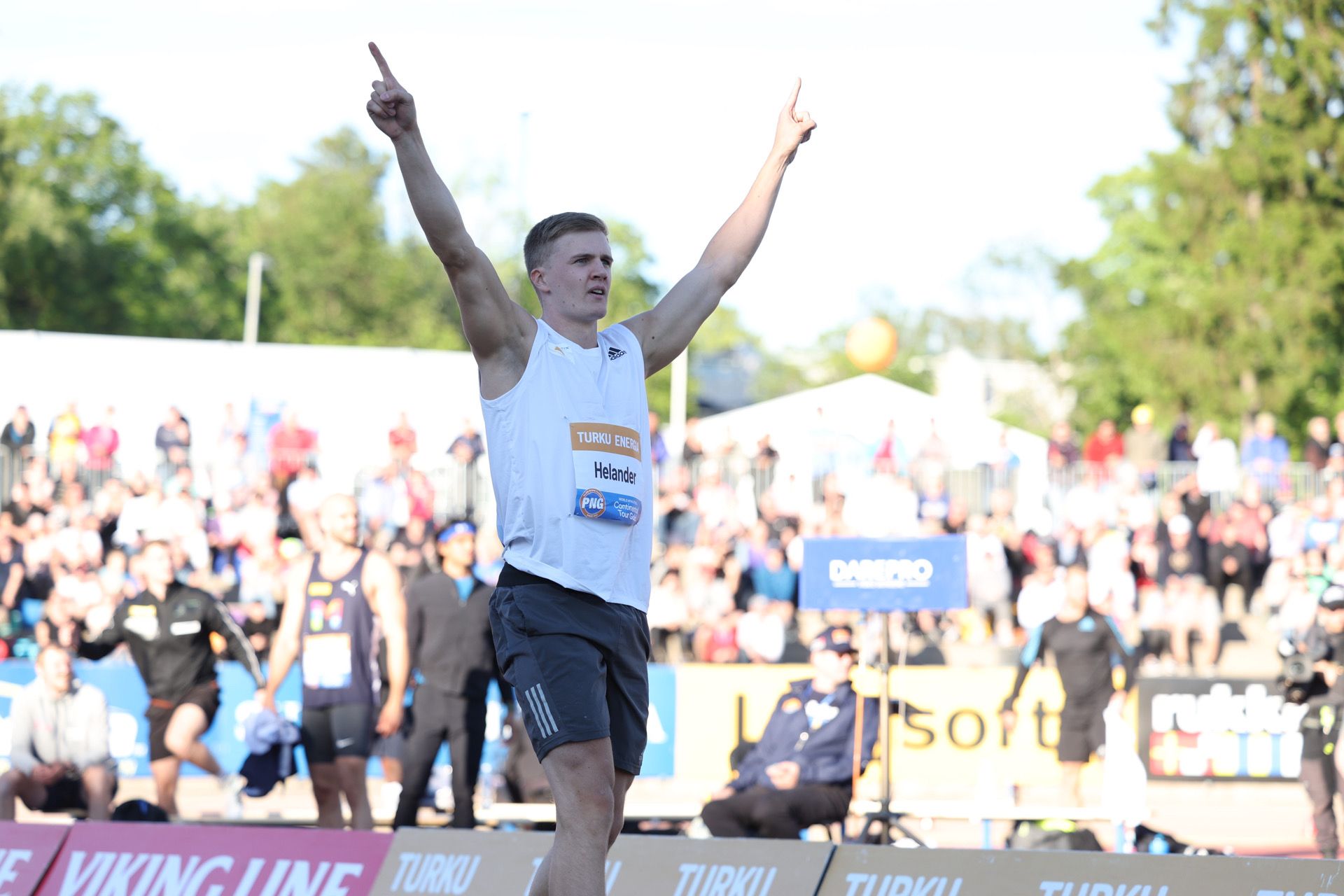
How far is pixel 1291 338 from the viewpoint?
115 feet

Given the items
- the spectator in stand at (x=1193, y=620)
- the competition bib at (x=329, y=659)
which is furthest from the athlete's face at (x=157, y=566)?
the spectator in stand at (x=1193, y=620)

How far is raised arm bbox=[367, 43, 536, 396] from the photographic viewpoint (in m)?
4.27

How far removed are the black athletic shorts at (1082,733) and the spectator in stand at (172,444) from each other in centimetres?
1216

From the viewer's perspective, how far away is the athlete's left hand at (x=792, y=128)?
5.20 m

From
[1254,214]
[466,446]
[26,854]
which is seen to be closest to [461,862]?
[26,854]

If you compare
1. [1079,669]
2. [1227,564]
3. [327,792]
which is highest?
[1227,564]

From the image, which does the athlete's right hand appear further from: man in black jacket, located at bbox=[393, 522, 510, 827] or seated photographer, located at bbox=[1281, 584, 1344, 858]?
seated photographer, located at bbox=[1281, 584, 1344, 858]

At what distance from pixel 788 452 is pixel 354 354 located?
837 centimetres

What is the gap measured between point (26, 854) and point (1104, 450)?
56.3 feet

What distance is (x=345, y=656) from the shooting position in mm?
9180

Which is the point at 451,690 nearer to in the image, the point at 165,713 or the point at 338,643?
the point at 338,643

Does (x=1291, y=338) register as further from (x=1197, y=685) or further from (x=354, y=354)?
A: (x=1197, y=685)

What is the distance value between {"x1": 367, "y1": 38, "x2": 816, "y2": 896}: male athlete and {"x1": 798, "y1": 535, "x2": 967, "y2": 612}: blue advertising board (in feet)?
15.2

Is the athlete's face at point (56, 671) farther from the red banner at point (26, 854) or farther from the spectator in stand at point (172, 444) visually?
the spectator in stand at point (172, 444)
